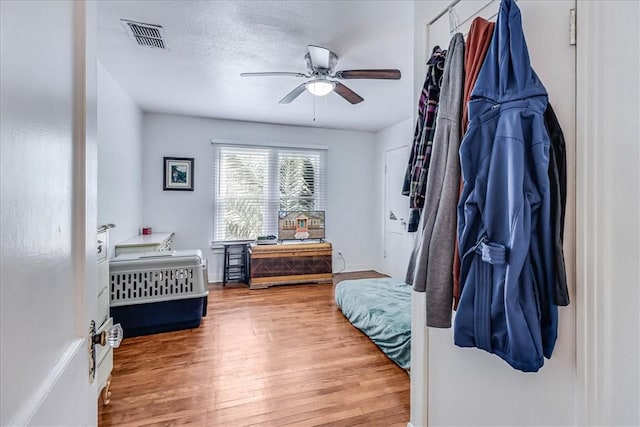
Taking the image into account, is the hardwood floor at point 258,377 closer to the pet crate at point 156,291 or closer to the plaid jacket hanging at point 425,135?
the pet crate at point 156,291

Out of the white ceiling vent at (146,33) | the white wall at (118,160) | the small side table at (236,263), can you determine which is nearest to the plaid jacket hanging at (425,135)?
the white ceiling vent at (146,33)

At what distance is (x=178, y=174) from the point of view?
4.59m

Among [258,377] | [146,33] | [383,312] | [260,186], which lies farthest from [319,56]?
[260,186]

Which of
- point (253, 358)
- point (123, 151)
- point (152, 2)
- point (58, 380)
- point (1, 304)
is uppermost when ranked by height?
point (152, 2)

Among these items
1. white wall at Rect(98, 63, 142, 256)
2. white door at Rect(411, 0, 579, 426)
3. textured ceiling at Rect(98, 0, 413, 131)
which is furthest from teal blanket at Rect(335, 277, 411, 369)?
white wall at Rect(98, 63, 142, 256)

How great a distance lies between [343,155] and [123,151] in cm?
322

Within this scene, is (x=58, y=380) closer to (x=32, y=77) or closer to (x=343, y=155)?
(x=32, y=77)

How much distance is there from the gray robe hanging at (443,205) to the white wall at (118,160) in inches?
112

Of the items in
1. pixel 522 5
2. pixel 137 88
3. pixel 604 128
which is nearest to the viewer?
pixel 604 128

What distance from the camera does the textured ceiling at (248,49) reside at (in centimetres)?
204

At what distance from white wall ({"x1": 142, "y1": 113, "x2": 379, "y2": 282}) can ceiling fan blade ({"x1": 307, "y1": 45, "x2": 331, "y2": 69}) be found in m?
2.65

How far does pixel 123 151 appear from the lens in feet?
11.4

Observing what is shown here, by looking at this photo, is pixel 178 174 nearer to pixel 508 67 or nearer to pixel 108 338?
pixel 108 338

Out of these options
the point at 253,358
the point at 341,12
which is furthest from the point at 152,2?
the point at 253,358
